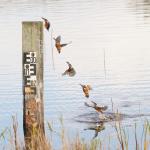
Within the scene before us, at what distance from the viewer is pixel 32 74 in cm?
1057

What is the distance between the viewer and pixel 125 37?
113 feet

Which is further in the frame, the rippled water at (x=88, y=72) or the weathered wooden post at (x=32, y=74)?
the rippled water at (x=88, y=72)

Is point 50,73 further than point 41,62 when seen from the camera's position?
Yes

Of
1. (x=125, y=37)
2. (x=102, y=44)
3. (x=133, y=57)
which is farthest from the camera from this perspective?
(x=125, y=37)

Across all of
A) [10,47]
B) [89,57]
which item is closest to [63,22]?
[10,47]

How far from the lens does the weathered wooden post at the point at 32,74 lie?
10414 mm

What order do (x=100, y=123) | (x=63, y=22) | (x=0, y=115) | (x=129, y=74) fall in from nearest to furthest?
(x=100, y=123) → (x=0, y=115) → (x=129, y=74) → (x=63, y=22)

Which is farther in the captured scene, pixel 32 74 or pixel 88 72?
pixel 88 72

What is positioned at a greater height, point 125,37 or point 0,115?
point 125,37

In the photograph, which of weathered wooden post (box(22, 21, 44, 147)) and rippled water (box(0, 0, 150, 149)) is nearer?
weathered wooden post (box(22, 21, 44, 147))

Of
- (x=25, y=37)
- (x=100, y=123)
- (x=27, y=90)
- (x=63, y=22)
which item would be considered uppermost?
(x=63, y=22)

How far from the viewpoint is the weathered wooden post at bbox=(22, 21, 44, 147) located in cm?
1041

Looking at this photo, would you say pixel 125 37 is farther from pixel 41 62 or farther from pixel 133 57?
pixel 41 62

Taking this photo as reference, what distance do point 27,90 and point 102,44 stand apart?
814 inches
